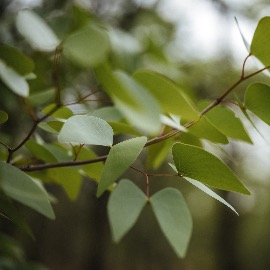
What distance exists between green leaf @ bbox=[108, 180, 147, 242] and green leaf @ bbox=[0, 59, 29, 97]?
0.14 meters

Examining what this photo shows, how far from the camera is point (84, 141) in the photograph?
1.15 feet

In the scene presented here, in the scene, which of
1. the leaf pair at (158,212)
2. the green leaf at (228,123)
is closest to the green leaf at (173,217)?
the leaf pair at (158,212)

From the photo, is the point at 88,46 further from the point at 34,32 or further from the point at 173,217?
the point at 173,217

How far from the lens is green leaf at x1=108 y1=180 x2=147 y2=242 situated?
38 cm

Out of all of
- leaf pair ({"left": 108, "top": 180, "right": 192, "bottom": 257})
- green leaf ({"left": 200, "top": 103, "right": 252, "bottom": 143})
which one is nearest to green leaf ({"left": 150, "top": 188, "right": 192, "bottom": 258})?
leaf pair ({"left": 108, "top": 180, "right": 192, "bottom": 257})

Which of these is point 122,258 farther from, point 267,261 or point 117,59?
point 117,59

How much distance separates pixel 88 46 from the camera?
1.01ft

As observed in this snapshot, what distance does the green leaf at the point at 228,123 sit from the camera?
1.55 feet

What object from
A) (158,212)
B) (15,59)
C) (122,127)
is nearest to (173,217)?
(158,212)

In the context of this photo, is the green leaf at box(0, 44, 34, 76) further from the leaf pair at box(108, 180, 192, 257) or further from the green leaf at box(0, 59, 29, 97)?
the leaf pair at box(108, 180, 192, 257)

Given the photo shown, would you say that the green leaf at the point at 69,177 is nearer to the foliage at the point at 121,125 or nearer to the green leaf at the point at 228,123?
the foliage at the point at 121,125

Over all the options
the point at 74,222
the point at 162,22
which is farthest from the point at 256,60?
the point at 74,222

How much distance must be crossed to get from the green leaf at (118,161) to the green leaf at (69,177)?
0.20 meters

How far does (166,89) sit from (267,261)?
10357mm
